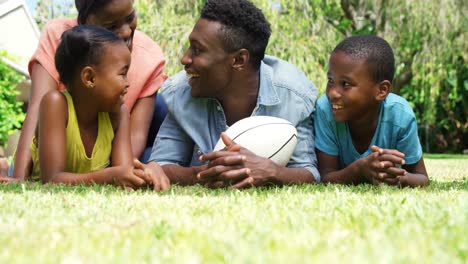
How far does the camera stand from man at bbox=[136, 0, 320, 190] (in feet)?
14.8

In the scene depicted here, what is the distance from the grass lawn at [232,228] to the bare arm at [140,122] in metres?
1.49

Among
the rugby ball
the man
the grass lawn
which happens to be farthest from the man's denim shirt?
the grass lawn

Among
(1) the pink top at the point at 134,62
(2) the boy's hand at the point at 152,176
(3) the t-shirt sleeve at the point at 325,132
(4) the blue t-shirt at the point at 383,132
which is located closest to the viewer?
(2) the boy's hand at the point at 152,176

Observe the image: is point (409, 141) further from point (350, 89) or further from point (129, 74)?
point (129, 74)

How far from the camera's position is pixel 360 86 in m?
4.59

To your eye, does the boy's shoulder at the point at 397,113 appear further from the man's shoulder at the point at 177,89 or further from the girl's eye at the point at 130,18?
the girl's eye at the point at 130,18

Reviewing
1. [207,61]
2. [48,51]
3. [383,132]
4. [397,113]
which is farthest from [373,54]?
[48,51]

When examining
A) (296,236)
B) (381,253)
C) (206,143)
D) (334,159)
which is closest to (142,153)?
(206,143)

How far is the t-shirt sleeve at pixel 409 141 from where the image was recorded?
15.3ft

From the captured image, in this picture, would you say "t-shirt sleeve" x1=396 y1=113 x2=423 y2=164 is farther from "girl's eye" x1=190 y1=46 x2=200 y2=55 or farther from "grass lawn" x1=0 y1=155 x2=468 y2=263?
"girl's eye" x1=190 y1=46 x2=200 y2=55

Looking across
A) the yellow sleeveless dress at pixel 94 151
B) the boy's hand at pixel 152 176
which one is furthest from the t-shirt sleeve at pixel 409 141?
the yellow sleeveless dress at pixel 94 151

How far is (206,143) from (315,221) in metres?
2.38

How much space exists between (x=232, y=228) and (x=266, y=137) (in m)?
2.09

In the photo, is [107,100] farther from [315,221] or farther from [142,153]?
[315,221]
